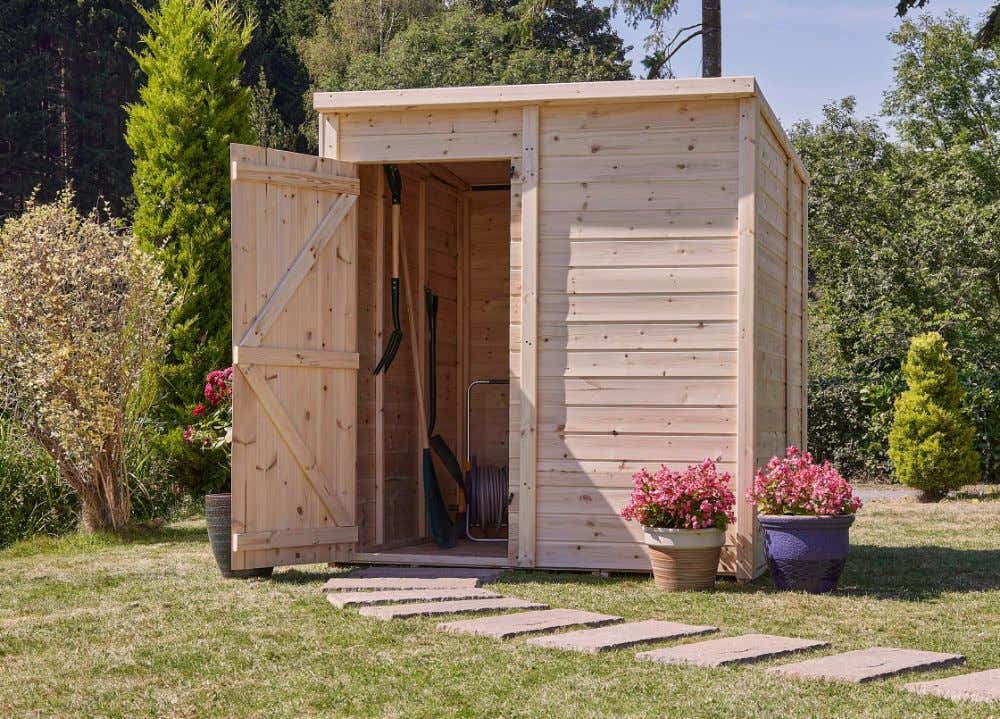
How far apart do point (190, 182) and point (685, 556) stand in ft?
22.2

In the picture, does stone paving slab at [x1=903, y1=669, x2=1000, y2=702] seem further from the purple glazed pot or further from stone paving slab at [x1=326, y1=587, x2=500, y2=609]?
stone paving slab at [x1=326, y1=587, x2=500, y2=609]

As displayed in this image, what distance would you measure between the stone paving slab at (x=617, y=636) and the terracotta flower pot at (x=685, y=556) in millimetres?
1086

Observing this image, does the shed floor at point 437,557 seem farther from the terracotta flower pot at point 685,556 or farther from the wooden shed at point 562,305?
the terracotta flower pot at point 685,556

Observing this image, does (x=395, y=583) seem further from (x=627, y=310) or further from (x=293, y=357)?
(x=627, y=310)

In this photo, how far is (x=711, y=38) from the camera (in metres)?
14.2

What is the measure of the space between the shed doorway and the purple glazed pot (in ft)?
4.95

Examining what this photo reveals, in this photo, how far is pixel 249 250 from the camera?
6902mm

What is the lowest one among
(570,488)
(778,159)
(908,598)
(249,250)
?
(908,598)

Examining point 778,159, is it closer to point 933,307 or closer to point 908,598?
point 908,598

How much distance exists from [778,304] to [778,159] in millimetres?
887

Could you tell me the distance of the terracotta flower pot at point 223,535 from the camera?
6918mm

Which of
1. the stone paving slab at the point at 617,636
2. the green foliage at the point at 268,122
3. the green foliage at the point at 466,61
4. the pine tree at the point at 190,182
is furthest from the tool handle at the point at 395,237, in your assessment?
the green foliage at the point at 268,122

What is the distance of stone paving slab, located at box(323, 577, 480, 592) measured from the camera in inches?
250

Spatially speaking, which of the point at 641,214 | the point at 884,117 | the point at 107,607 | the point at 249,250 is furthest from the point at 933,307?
the point at 107,607
